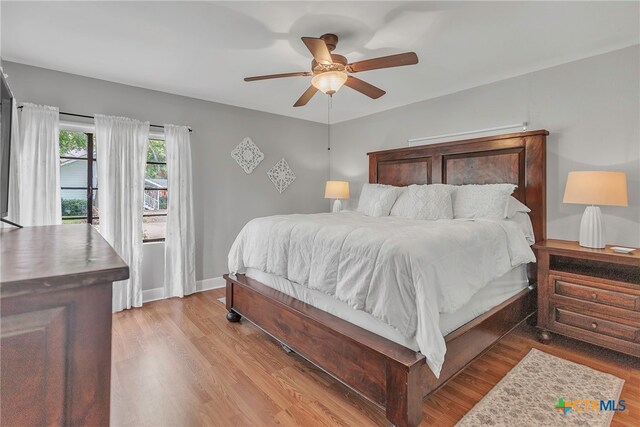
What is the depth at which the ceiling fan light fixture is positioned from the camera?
7.64 ft

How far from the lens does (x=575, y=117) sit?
2865 mm

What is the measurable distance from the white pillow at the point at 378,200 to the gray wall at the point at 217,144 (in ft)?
5.05

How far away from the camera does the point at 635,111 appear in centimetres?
257

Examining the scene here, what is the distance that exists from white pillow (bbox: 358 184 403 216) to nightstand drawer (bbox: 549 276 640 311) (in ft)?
5.32

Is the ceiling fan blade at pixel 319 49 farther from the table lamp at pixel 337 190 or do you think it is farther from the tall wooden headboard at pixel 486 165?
the table lamp at pixel 337 190

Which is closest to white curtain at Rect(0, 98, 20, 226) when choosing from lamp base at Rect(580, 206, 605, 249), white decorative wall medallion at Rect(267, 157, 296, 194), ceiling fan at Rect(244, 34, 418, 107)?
ceiling fan at Rect(244, 34, 418, 107)

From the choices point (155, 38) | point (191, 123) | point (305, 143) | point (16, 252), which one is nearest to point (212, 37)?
point (155, 38)

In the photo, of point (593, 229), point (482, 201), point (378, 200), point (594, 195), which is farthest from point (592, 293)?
point (378, 200)

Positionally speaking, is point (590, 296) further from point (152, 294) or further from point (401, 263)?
point (152, 294)

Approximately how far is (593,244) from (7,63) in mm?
5314

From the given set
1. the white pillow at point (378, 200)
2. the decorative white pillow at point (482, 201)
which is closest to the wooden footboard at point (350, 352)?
the white pillow at point (378, 200)

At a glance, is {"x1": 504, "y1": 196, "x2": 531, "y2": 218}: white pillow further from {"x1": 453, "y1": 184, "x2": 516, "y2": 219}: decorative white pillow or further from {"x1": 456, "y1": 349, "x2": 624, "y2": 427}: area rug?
{"x1": 456, "y1": 349, "x2": 624, "y2": 427}: area rug

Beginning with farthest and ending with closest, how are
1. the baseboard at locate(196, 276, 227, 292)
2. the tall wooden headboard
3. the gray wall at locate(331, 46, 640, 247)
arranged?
1. the baseboard at locate(196, 276, 227, 292)
2. the tall wooden headboard
3. the gray wall at locate(331, 46, 640, 247)

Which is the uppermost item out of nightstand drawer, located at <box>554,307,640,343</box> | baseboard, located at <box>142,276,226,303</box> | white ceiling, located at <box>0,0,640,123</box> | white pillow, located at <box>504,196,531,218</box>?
white ceiling, located at <box>0,0,640,123</box>
